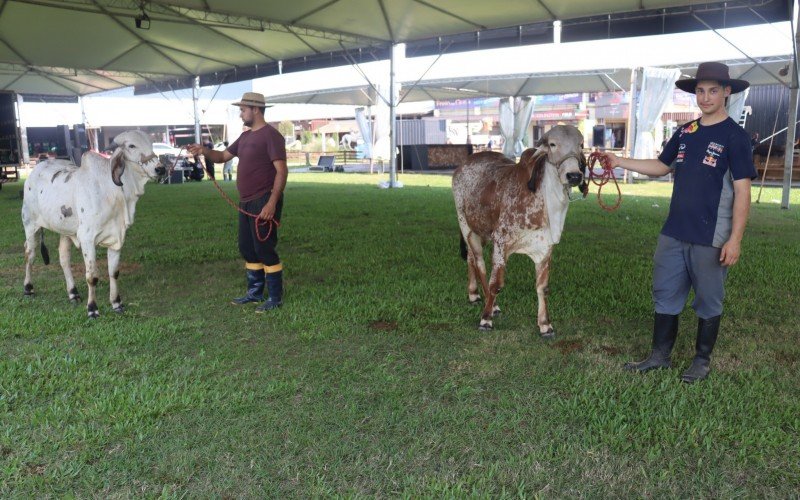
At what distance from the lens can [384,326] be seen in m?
4.87

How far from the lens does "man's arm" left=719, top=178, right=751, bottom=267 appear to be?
338 centimetres

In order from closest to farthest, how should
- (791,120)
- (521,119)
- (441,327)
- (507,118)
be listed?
(441,327) → (791,120) → (521,119) → (507,118)

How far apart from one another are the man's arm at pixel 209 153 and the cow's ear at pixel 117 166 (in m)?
0.56

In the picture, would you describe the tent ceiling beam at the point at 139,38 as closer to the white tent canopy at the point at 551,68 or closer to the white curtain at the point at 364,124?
the white tent canopy at the point at 551,68

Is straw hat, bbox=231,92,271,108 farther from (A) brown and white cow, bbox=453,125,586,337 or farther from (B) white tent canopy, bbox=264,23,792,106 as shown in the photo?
(B) white tent canopy, bbox=264,23,792,106

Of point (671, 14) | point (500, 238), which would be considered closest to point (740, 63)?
point (671, 14)

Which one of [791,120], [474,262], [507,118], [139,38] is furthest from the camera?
[507,118]

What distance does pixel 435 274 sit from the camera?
670cm

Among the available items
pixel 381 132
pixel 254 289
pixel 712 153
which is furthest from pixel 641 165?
pixel 381 132

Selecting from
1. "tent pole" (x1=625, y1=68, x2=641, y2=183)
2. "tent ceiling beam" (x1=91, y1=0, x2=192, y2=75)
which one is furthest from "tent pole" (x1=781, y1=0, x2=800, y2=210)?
"tent ceiling beam" (x1=91, y1=0, x2=192, y2=75)

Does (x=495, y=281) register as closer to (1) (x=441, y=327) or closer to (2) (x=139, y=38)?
(1) (x=441, y=327)

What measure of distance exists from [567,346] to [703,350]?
95 centimetres

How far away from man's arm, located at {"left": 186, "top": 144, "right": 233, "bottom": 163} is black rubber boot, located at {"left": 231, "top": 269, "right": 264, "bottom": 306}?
1.11 meters

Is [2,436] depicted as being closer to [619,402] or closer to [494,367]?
[494,367]
